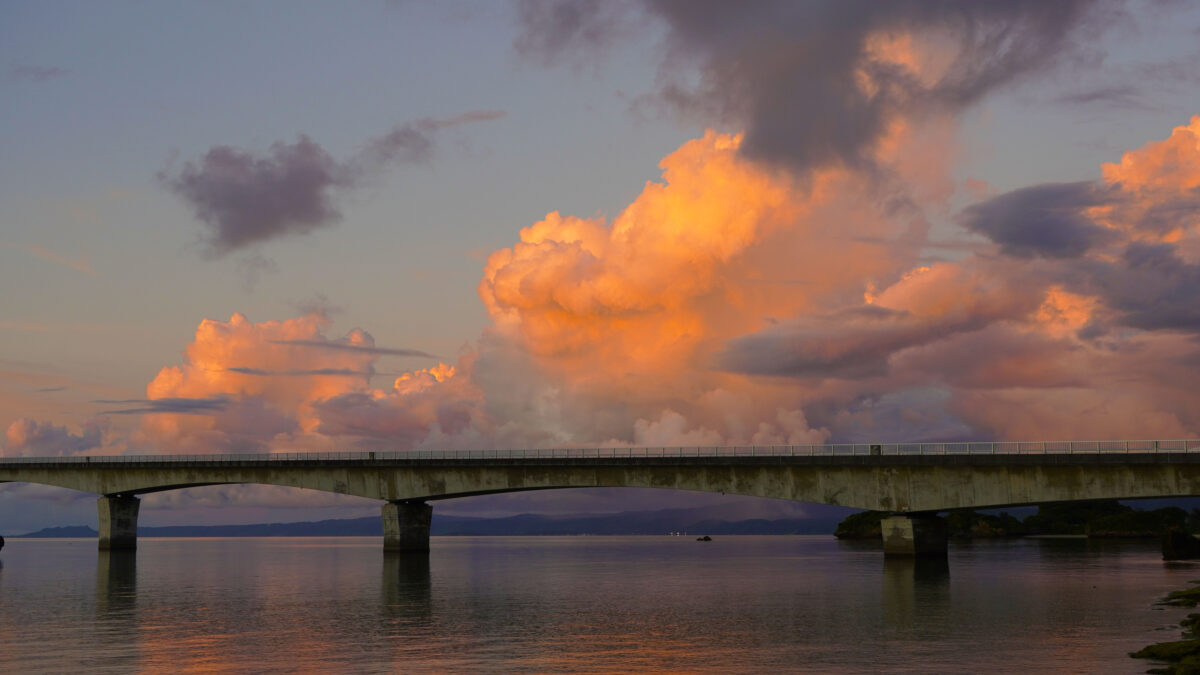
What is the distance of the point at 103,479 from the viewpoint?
127562 millimetres

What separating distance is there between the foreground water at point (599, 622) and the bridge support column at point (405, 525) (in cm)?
2692

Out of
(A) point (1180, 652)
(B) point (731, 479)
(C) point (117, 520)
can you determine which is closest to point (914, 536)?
(B) point (731, 479)

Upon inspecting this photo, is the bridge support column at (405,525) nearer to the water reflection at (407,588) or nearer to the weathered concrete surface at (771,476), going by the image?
the water reflection at (407,588)

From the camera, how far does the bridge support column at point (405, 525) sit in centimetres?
11344

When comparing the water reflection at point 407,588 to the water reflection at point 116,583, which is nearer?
the water reflection at point 407,588

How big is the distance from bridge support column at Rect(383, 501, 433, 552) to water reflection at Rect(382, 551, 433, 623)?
89 centimetres

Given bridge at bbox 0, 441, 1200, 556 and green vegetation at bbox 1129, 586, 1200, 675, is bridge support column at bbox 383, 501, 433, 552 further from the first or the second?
green vegetation at bbox 1129, 586, 1200, 675

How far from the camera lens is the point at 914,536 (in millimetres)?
89188

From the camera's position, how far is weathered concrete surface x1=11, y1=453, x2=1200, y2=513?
261 feet

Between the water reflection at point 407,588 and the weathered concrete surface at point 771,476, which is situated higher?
the weathered concrete surface at point 771,476

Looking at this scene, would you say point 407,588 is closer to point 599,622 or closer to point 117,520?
point 599,622

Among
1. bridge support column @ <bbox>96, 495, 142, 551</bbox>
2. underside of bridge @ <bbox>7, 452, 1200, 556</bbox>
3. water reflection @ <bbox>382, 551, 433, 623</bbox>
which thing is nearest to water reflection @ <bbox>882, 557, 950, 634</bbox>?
underside of bridge @ <bbox>7, 452, 1200, 556</bbox>

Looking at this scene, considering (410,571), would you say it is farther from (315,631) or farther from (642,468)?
(315,631)

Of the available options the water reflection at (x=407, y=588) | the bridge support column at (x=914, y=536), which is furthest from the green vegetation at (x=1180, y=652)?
the bridge support column at (x=914, y=536)
